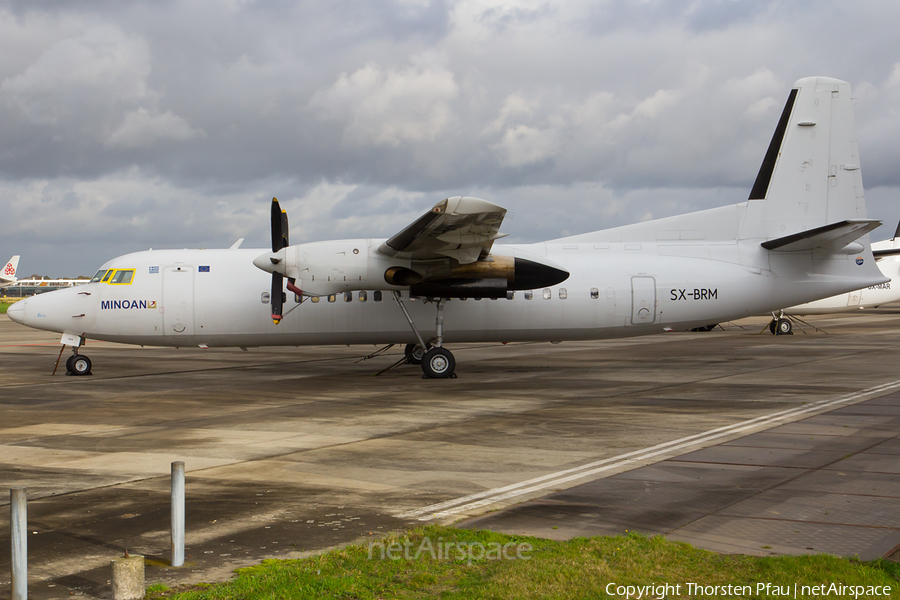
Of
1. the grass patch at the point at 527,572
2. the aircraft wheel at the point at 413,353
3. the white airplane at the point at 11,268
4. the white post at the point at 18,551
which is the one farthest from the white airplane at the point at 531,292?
the white airplane at the point at 11,268

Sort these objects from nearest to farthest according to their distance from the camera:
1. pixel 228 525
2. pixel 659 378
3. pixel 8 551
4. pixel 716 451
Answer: pixel 8 551
pixel 228 525
pixel 716 451
pixel 659 378

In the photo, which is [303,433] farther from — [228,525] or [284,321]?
[284,321]

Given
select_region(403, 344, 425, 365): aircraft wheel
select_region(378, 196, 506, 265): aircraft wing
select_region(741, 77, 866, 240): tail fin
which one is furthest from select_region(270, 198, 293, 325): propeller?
select_region(741, 77, 866, 240): tail fin

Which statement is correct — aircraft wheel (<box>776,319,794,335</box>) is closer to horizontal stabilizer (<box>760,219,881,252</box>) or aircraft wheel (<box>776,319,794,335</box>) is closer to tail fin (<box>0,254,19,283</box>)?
horizontal stabilizer (<box>760,219,881,252</box>)

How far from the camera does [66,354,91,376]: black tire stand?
20969mm

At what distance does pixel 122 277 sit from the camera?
1991 cm

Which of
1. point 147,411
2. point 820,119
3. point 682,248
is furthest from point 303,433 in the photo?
point 820,119

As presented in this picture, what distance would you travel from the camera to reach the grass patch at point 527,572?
5.15 meters

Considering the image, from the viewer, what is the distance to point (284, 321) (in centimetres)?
1953

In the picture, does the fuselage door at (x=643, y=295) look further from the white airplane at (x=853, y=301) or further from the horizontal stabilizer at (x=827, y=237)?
the white airplane at (x=853, y=301)

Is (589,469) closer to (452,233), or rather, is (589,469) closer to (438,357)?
(452,233)

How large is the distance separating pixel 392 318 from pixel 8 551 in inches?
557

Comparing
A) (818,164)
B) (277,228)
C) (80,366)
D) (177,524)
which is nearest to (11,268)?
(80,366)

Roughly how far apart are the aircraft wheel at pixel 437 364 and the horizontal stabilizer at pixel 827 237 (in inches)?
357
